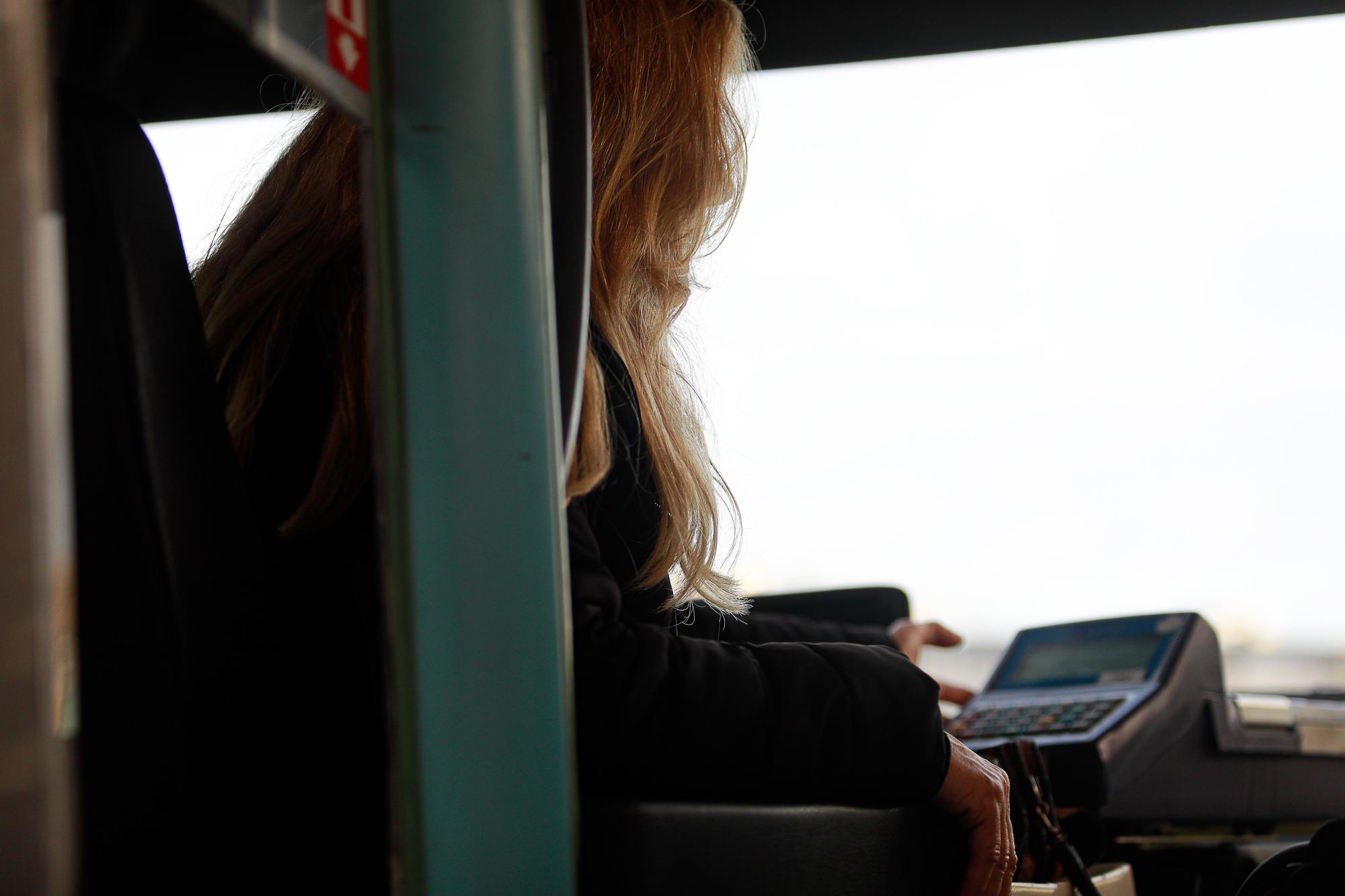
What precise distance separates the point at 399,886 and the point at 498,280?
0.87ft

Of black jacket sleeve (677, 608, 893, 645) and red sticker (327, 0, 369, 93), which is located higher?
red sticker (327, 0, 369, 93)

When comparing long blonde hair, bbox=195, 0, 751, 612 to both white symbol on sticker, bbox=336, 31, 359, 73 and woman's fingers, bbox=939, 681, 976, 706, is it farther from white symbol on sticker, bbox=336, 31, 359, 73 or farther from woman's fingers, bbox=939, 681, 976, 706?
woman's fingers, bbox=939, 681, 976, 706

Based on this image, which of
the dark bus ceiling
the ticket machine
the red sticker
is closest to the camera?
the red sticker

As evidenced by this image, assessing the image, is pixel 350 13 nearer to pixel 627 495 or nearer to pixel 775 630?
pixel 627 495

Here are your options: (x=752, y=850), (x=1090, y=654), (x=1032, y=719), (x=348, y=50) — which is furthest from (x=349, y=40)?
(x=1090, y=654)

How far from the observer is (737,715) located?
631 millimetres

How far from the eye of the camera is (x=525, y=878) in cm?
49

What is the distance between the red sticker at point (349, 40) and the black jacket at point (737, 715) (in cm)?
26

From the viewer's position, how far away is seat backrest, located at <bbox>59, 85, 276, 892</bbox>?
55cm

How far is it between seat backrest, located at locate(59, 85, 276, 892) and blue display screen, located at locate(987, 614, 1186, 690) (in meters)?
1.05

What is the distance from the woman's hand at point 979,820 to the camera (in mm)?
713

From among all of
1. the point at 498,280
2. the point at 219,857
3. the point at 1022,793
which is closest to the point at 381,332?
the point at 498,280

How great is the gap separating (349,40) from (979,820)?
58cm

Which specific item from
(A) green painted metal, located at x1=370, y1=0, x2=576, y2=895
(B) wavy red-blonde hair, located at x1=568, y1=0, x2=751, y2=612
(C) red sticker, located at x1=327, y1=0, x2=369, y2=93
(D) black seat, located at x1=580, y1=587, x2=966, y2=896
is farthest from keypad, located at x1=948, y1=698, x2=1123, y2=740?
(C) red sticker, located at x1=327, y1=0, x2=369, y2=93
